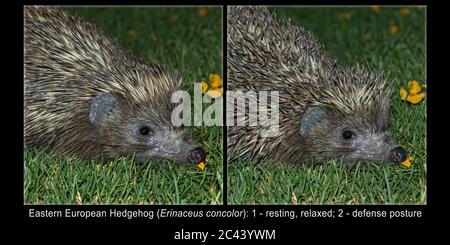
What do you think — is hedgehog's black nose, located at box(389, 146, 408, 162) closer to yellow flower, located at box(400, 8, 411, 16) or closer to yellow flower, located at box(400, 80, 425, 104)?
yellow flower, located at box(400, 80, 425, 104)

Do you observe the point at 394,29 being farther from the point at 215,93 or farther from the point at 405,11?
the point at 215,93

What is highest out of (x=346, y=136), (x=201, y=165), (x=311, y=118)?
(x=311, y=118)

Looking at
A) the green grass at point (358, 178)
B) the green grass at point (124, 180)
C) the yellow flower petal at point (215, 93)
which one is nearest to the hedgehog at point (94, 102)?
the green grass at point (124, 180)

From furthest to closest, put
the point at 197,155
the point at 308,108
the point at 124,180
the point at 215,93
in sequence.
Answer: the point at 215,93
the point at 308,108
the point at 197,155
the point at 124,180

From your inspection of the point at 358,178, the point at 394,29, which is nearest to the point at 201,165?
the point at 358,178

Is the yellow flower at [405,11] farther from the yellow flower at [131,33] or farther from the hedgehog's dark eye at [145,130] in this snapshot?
the hedgehog's dark eye at [145,130]

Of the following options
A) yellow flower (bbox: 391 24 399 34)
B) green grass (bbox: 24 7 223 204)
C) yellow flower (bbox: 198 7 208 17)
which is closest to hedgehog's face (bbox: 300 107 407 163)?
green grass (bbox: 24 7 223 204)
